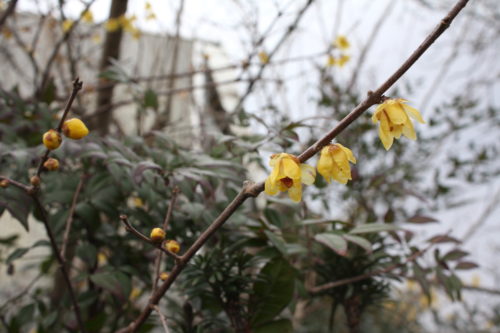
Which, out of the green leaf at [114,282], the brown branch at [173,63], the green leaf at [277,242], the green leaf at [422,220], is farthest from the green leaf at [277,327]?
the brown branch at [173,63]

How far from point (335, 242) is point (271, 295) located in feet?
0.46

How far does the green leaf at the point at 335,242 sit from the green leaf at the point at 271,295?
86mm

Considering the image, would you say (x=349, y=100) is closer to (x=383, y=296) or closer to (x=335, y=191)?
(x=335, y=191)

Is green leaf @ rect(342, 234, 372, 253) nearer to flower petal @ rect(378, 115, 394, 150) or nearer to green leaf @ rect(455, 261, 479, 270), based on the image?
flower petal @ rect(378, 115, 394, 150)

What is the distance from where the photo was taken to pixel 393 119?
0.47 m

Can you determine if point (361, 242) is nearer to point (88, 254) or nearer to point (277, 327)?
point (277, 327)

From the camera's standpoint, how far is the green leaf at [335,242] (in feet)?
2.13

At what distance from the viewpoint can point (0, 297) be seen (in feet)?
9.45

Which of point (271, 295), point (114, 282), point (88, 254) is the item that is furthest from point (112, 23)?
point (271, 295)

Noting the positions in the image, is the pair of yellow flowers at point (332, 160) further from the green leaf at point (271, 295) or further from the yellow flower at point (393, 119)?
the green leaf at point (271, 295)

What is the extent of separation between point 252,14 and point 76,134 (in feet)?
3.84

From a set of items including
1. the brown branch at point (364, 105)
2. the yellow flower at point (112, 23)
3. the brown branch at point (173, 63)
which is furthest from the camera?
the brown branch at point (173, 63)

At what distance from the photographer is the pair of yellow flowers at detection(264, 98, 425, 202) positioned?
0.46m

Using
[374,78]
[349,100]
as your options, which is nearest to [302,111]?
[374,78]
